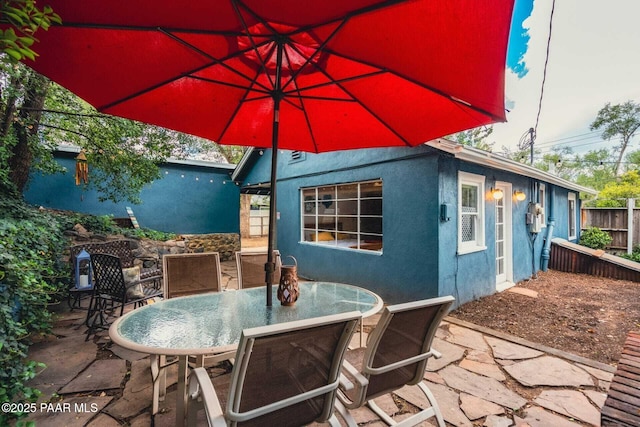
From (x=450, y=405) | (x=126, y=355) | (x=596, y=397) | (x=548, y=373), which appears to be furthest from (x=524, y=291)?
(x=126, y=355)

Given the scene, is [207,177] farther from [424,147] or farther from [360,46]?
[360,46]

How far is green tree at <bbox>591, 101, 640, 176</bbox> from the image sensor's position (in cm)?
1945

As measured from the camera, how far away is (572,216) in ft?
33.2

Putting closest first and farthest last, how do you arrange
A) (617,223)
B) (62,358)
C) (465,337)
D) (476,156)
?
(62,358), (465,337), (476,156), (617,223)

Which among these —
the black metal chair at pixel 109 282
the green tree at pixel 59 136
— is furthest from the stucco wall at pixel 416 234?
the green tree at pixel 59 136

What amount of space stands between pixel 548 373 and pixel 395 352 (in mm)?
2288

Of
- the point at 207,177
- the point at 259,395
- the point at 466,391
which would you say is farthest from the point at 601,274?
the point at 207,177

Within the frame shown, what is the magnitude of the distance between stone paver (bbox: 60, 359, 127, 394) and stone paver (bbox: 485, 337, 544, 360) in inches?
151

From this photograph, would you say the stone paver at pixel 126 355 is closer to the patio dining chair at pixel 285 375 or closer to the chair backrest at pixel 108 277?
the chair backrest at pixel 108 277

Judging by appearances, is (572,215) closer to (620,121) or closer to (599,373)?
(599,373)

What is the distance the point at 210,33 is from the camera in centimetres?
164

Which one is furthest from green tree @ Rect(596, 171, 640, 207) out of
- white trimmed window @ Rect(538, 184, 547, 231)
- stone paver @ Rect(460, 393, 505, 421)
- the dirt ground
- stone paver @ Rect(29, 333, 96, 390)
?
stone paver @ Rect(29, 333, 96, 390)

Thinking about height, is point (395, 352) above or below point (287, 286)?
below

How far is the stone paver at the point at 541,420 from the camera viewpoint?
6.82 feet
